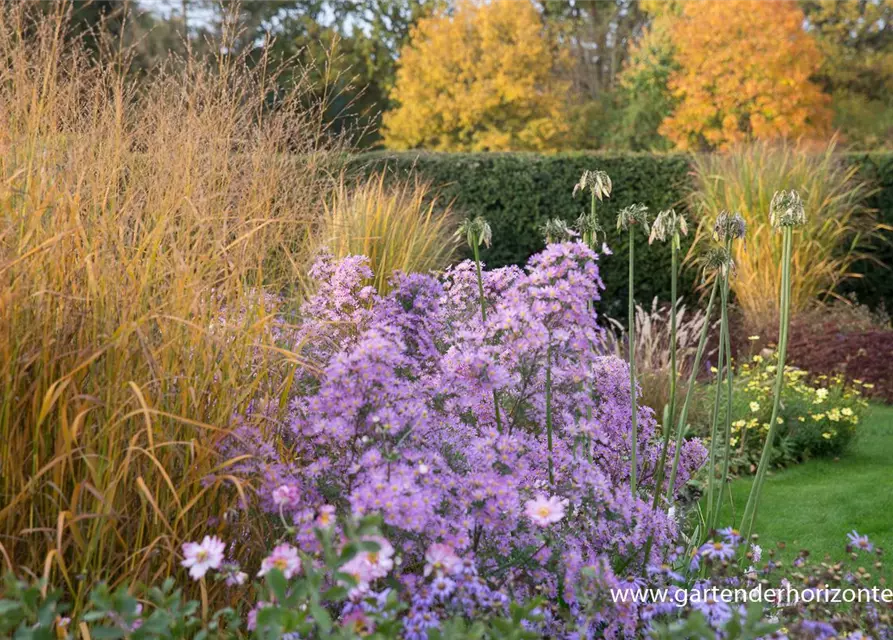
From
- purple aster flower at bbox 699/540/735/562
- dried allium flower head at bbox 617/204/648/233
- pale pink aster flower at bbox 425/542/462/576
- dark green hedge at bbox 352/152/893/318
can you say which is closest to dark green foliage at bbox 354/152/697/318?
dark green hedge at bbox 352/152/893/318

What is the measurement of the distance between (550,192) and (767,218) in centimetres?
241

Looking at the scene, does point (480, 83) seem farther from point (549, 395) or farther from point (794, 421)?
point (549, 395)

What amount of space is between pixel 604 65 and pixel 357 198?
61.7ft

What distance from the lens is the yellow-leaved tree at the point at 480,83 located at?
1728 centimetres

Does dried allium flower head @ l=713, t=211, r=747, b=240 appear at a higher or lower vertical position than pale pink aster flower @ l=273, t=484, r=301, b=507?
higher

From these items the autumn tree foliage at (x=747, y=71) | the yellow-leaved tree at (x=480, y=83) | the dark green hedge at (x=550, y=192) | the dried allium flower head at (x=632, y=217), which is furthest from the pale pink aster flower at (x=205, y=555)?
the yellow-leaved tree at (x=480, y=83)

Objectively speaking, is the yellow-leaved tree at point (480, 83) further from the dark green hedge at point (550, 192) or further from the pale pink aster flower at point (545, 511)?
the pale pink aster flower at point (545, 511)

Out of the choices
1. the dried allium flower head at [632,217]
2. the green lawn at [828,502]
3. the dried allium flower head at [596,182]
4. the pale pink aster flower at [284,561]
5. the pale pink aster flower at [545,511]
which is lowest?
the green lawn at [828,502]

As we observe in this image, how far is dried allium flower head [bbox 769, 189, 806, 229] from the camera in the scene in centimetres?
230

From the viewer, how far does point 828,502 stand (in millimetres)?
4270

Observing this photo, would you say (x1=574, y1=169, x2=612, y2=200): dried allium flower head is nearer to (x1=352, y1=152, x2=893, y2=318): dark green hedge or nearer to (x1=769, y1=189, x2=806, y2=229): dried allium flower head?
(x1=769, y1=189, x2=806, y2=229): dried allium flower head

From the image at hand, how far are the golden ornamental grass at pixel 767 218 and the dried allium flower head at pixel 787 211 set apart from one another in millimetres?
4949

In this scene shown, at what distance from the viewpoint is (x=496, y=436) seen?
2.00 meters

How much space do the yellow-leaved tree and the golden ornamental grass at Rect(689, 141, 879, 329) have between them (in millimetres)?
9565
